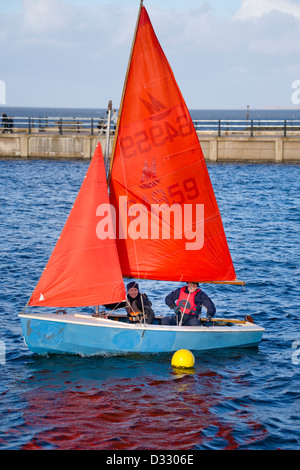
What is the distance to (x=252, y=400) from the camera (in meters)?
13.4

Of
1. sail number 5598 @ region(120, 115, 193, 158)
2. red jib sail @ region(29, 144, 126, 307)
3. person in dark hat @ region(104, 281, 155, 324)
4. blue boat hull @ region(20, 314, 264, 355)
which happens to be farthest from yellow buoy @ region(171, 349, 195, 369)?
sail number 5598 @ region(120, 115, 193, 158)

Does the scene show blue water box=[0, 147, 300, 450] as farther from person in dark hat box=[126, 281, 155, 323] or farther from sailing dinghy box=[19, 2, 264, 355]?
person in dark hat box=[126, 281, 155, 323]

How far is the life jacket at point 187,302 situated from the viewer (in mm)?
15859

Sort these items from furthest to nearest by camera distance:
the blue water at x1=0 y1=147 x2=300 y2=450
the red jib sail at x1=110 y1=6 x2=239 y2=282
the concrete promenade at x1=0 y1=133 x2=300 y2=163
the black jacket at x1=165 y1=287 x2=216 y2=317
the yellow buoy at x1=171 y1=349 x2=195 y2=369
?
the concrete promenade at x1=0 y1=133 x2=300 y2=163 < the black jacket at x1=165 y1=287 x2=216 y2=317 < the red jib sail at x1=110 y1=6 x2=239 y2=282 < the yellow buoy at x1=171 y1=349 x2=195 y2=369 < the blue water at x1=0 y1=147 x2=300 y2=450

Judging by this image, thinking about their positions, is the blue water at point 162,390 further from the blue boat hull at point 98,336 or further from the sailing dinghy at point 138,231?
the sailing dinghy at point 138,231

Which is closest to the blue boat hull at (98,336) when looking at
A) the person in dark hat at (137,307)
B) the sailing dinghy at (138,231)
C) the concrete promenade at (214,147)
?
the sailing dinghy at (138,231)

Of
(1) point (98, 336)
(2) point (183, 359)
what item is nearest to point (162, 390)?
(2) point (183, 359)

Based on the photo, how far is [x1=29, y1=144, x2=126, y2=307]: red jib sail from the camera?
14914 millimetres

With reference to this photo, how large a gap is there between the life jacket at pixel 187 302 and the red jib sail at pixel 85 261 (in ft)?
Result: 4.93

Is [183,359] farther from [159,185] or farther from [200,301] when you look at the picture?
Result: [159,185]

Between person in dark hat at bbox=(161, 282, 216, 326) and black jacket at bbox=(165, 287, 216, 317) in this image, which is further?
person in dark hat at bbox=(161, 282, 216, 326)

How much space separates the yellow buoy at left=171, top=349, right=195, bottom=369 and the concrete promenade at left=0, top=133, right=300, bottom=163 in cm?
4017
